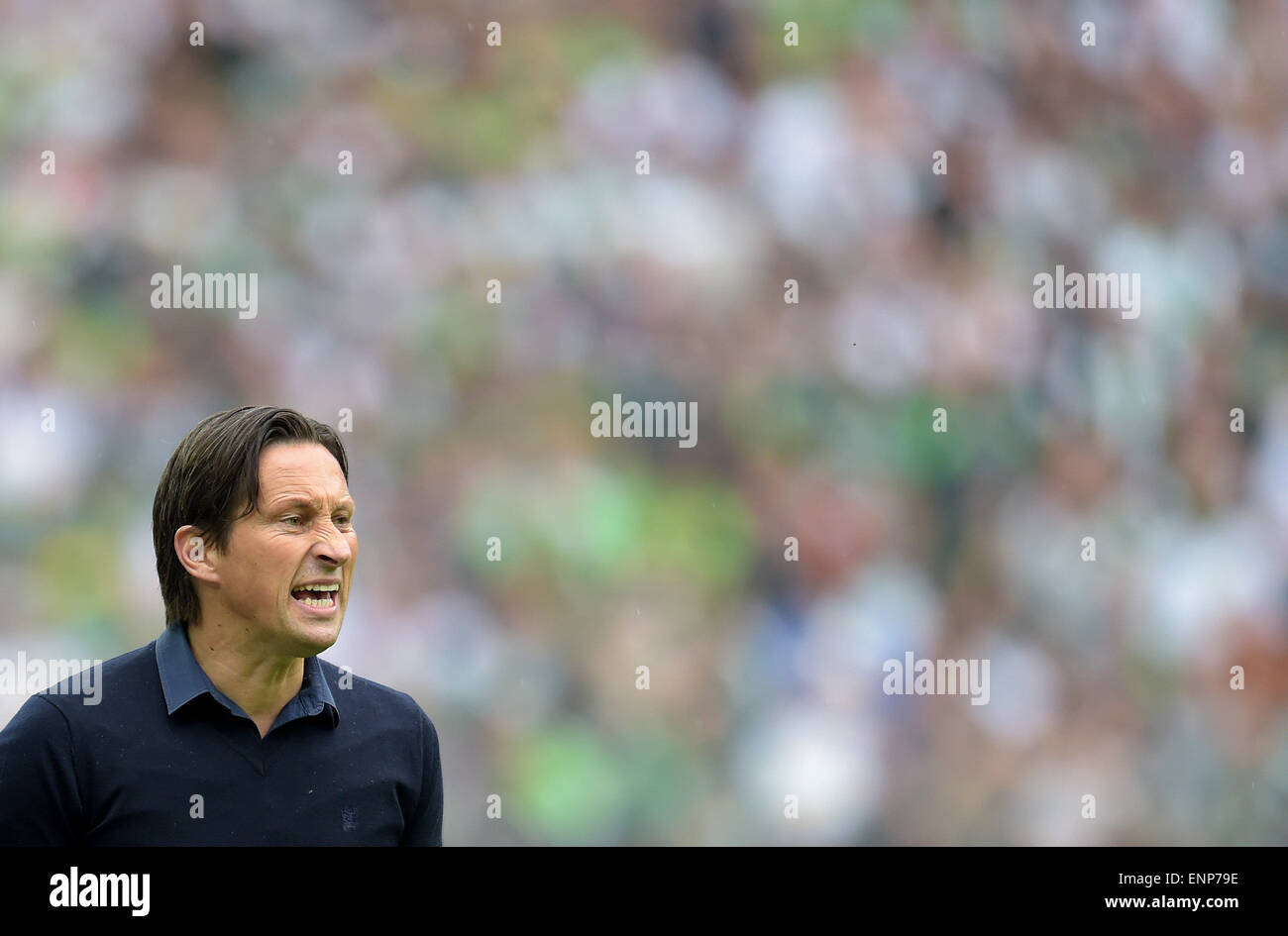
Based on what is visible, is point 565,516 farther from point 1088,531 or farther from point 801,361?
point 1088,531

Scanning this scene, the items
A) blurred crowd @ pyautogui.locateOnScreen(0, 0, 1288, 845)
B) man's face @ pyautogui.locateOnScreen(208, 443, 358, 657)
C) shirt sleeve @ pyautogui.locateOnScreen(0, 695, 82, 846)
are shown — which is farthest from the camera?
blurred crowd @ pyautogui.locateOnScreen(0, 0, 1288, 845)

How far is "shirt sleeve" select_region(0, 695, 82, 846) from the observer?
1.18 metres

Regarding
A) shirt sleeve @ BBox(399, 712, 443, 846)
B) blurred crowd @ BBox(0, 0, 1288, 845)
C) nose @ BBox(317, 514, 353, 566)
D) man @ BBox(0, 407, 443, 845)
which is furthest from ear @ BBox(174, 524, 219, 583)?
blurred crowd @ BBox(0, 0, 1288, 845)

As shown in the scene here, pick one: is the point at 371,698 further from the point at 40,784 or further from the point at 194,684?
the point at 40,784

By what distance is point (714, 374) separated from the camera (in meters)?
3.11

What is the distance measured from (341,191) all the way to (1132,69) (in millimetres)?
1923

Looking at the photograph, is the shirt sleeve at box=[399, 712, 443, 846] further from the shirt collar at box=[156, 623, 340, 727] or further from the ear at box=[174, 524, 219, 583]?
the ear at box=[174, 524, 219, 583]

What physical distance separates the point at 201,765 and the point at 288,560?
0.20 meters

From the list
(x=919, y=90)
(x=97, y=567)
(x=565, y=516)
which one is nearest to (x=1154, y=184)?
(x=919, y=90)

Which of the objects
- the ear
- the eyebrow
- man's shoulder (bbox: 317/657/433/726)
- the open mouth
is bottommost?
man's shoulder (bbox: 317/657/433/726)

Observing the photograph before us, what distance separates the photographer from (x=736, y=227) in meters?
3.19

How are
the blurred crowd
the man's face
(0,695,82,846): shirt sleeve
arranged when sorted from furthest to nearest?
the blurred crowd < the man's face < (0,695,82,846): shirt sleeve

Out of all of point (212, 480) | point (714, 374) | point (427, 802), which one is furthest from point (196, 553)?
point (714, 374)

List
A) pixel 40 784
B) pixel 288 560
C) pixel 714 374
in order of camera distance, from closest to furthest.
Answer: pixel 40 784
pixel 288 560
pixel 714 374
